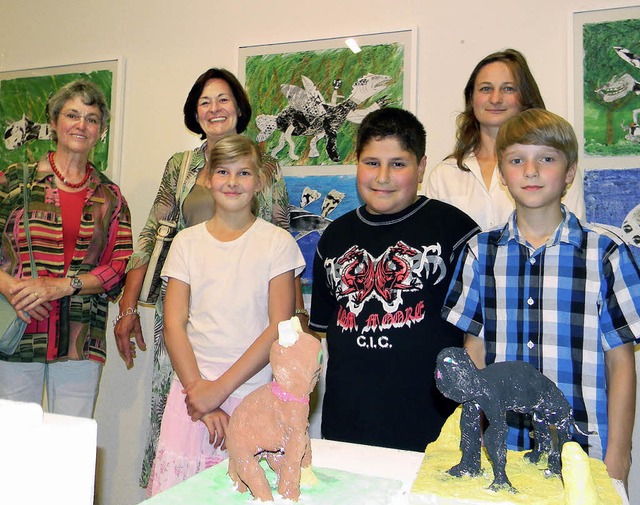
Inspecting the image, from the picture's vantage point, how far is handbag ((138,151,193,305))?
2.40 metres

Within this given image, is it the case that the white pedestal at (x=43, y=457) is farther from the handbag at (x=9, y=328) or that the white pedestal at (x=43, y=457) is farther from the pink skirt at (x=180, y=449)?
the handbag at (x=9, y=328)

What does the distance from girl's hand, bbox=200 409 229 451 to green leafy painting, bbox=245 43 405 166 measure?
1.35 m

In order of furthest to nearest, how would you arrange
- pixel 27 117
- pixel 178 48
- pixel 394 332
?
pixel 27 117 < pixel 178 48 < pixel 394 332

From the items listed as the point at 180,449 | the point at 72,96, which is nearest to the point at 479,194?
the point at 180,449

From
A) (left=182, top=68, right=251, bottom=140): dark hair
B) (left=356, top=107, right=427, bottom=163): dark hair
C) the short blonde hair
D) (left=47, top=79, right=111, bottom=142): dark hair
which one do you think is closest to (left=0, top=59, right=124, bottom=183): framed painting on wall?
(left=47, top=79, right=111, bottom=142): dark hair

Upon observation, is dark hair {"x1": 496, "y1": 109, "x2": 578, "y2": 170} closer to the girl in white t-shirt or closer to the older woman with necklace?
the girl in white t-shirt

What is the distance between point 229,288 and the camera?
194 centimetres

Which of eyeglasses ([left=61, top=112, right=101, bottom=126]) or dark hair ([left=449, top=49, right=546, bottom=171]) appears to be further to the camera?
eyeglasses ([left=61, top=112, right=101, bottom=126])

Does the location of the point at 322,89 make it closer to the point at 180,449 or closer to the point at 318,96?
the point at 318,96

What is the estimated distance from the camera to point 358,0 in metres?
2.78

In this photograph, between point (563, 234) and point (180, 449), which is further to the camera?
point (180, 449)

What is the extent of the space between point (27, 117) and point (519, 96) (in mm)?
2585

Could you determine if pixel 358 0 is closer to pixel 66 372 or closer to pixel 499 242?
pixel 499 242

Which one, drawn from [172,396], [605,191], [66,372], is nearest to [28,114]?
[66,372]
